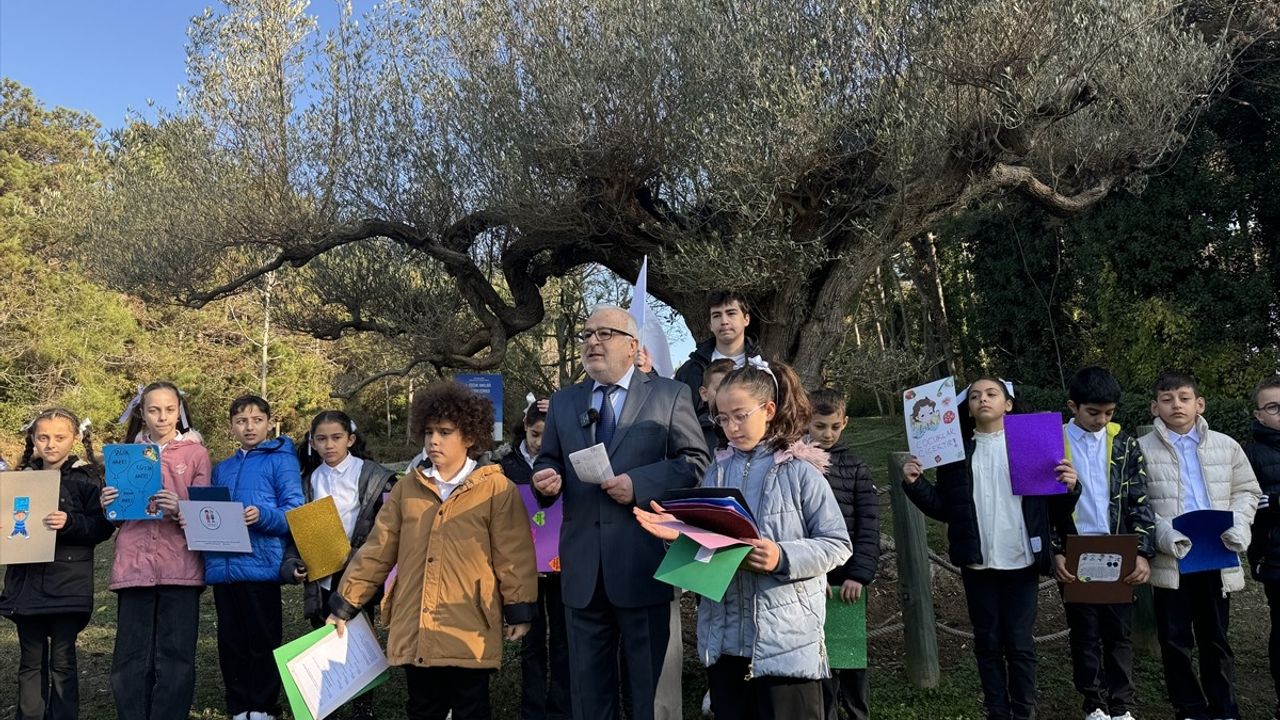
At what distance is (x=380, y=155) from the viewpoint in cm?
850

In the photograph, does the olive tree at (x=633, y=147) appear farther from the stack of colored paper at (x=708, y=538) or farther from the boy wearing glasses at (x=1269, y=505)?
the stack of colored paper at (x=708, y=538)

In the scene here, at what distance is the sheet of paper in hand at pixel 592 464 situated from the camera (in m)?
3.17

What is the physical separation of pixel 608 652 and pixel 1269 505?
11.2 feet

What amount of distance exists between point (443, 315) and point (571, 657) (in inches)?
252

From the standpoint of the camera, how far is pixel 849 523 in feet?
13.4

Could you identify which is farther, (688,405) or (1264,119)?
(1264,119)

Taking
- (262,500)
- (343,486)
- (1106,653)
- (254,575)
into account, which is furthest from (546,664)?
(1106,653)

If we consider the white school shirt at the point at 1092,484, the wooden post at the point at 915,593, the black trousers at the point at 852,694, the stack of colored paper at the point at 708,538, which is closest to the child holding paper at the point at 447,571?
the stack of colored paper at the point at 708,538

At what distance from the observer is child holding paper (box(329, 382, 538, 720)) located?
3467 mm

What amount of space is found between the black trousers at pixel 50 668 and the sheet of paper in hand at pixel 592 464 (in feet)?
10.2

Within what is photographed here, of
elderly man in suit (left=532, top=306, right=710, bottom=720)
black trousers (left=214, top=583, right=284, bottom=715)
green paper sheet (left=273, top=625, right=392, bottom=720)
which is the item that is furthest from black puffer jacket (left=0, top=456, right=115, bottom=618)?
elderly man in suit (left=532, top=306, right=710, bottom=720)

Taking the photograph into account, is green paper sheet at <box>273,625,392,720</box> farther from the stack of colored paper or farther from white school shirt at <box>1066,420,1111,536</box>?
white school shirt at <box>1066,420,1111,536</box>

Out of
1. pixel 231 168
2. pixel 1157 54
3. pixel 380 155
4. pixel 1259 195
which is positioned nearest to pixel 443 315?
pixel 380 155

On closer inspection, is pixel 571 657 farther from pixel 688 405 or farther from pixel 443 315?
pixel 443 315
